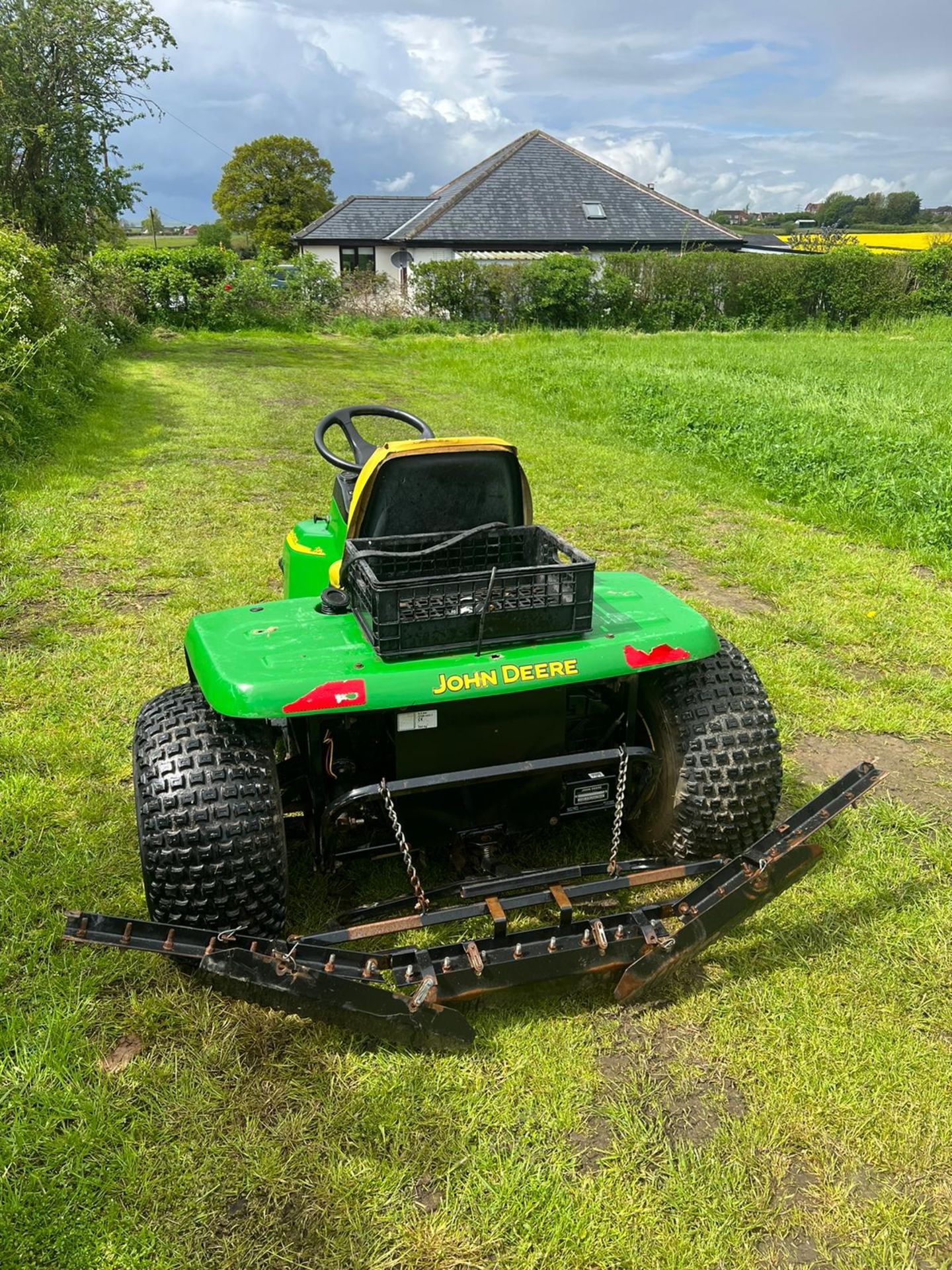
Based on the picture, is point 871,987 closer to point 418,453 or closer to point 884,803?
point 884,803

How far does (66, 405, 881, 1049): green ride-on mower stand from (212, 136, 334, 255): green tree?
187 feet

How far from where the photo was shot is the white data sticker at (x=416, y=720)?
261 cm

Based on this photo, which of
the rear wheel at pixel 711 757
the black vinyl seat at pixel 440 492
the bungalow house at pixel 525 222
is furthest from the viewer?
the bungalow house at pixel 525 222

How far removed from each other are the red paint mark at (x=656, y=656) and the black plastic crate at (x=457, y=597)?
151mm

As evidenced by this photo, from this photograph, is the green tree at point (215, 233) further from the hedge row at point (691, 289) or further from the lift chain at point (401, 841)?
the lift chain at point (401, 841)

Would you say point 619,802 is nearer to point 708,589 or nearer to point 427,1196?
point 427,1196

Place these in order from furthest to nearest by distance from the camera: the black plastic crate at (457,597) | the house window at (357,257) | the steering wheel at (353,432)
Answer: the house window at (357,257) < the steering wheel at (353,432) < the black plastic crate at (457,597)

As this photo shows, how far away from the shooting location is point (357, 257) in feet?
109

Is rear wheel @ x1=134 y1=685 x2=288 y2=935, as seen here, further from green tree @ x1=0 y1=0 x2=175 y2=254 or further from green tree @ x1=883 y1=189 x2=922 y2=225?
green tree @ x1=883 y1=189 x2=922 y2=225

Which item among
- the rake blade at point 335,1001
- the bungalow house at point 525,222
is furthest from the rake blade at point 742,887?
the bungalow house at point 525,222

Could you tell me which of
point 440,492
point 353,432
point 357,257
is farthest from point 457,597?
point 357,257

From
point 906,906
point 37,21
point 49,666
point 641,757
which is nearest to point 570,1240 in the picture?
point 641,757

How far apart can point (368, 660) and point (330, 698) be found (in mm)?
190

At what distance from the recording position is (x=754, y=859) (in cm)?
263
